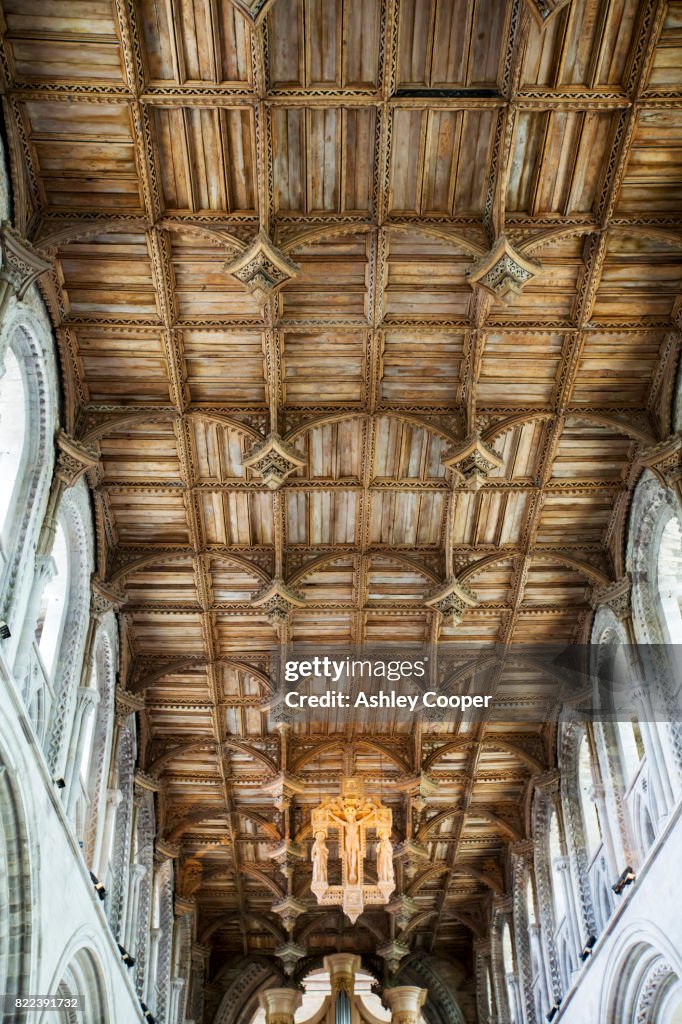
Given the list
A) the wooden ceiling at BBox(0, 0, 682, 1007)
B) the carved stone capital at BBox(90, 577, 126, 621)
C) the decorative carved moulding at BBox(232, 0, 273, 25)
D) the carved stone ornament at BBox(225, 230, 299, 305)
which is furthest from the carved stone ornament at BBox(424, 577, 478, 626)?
the decorative carved moulding at BBox(232, 0, 273, 25)

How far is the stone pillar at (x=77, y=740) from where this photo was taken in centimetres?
1410

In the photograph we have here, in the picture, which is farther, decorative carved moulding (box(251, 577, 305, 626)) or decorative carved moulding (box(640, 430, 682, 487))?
decorative carved moulding (box(251, 577, 305, 626))

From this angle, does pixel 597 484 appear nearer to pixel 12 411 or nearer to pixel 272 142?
pixel 272 142

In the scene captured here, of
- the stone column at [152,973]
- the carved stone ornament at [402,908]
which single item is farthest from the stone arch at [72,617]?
the carved stone ornament at [402,908]

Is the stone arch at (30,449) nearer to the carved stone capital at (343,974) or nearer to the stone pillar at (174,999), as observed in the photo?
the stone pillar at (174,999)

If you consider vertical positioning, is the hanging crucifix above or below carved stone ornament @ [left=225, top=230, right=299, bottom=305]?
below

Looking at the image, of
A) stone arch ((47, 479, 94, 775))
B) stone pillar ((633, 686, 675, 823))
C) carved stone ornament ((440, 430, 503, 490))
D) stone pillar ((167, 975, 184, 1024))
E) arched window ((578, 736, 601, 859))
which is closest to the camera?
stone arch ((47, 479, 94, 775))

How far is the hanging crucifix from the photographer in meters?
16.6

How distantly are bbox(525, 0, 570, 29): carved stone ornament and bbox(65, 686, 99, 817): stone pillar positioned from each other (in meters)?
10.7

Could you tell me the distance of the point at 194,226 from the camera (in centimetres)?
1232

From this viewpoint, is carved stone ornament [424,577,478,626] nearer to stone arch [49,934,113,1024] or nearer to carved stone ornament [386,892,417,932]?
stone arch [49,934,113,1024]

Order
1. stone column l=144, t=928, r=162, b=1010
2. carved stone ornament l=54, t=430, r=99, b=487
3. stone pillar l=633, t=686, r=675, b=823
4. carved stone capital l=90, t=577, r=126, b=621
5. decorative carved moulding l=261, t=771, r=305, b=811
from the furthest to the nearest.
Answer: decorative carved moulding l=261, t=771, r=305, b=811, stone column l=144, t=928, r=162, b=1010, carved stone capital l=90, t=577, r=126, b=621, stone pillar l=633, t=686, r=675, b=823, carved stone ornament l=54, t=430, r=99, b=487

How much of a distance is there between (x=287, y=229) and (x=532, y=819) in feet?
48.2

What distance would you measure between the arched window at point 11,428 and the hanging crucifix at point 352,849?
340 inches
